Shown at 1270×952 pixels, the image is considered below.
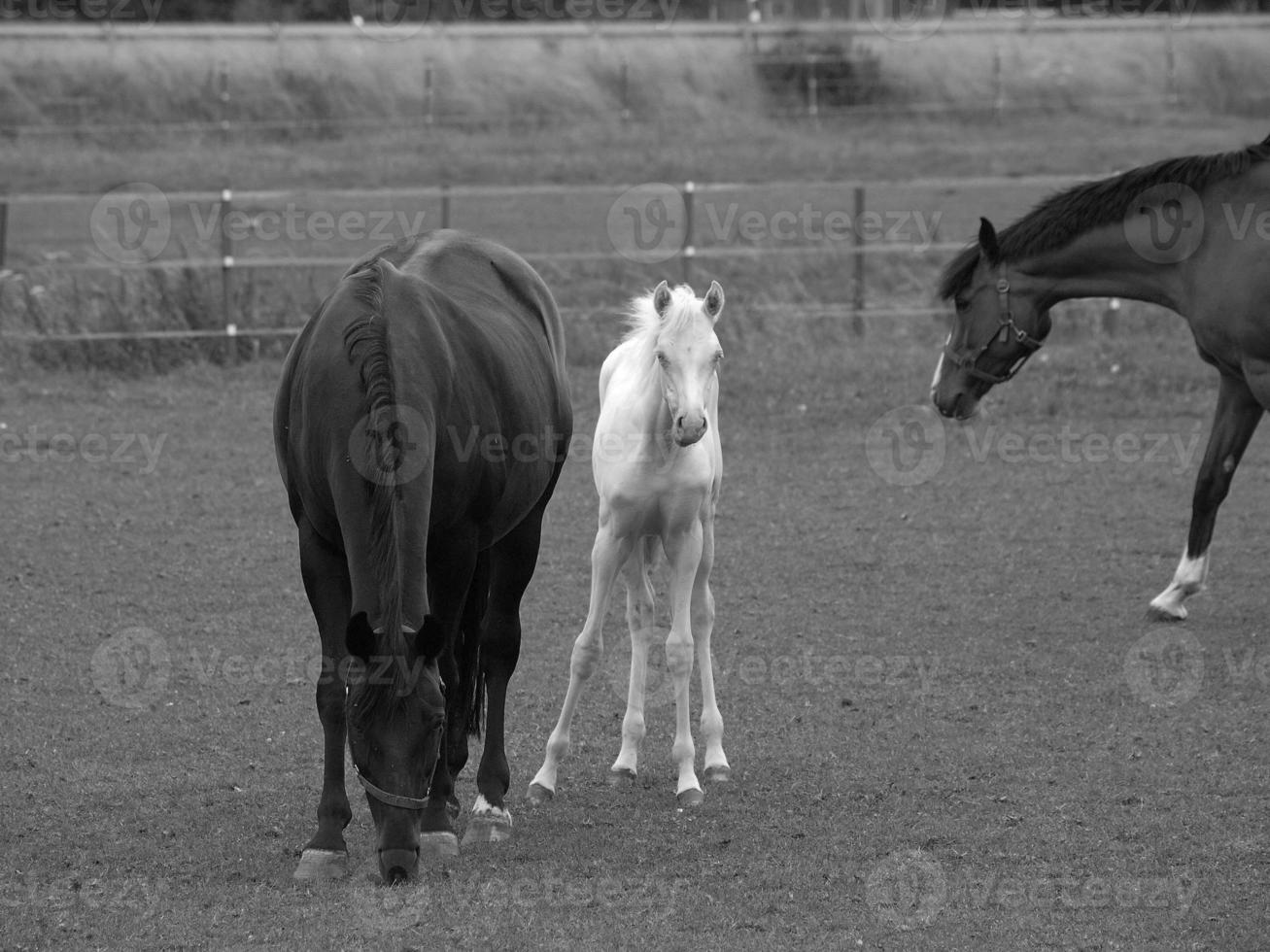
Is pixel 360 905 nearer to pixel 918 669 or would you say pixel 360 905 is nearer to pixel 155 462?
pixel 918 669

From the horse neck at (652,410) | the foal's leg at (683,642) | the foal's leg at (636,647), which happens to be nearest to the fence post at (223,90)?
→ the foal's leg at (636,647)

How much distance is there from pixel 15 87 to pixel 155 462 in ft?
55.9

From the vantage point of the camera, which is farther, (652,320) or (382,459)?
(652,320)

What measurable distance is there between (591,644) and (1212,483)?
3900 mm

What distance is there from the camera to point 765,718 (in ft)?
21.1

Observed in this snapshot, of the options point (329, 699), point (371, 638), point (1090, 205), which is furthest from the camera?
point (1090, 205)

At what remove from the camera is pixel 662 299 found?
17.3 ft

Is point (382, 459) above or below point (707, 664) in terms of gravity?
above

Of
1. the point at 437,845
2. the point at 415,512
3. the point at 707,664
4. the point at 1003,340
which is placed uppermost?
the point at 415,512

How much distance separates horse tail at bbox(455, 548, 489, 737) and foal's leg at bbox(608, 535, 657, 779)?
60 cm

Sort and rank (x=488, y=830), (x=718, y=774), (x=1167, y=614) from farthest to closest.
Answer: (x=1167, y=614)
(x=718, y=774)
(x=488, y=830)

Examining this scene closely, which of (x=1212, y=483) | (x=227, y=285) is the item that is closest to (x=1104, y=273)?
(x=1212, y=483)

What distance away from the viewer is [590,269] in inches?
654

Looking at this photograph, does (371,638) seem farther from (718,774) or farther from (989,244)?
(989,244)
